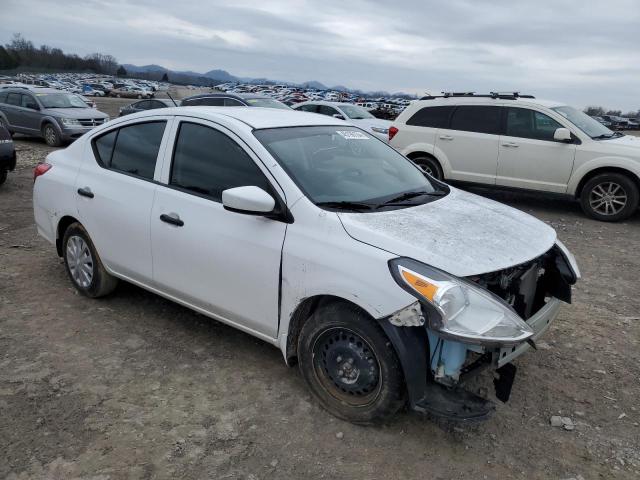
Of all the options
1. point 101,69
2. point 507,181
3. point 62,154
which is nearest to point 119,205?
point 62,154

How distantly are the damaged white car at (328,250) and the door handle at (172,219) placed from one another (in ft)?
0.03

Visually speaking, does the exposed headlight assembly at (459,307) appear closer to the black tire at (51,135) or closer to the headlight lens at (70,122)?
the headlight lens at (70,122)

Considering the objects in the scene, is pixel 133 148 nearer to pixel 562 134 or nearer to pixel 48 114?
pixel 562 134

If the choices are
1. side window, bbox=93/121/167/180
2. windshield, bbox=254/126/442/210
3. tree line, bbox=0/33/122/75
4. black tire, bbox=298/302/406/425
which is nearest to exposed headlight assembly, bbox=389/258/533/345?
black tire, bbox=298/302/406/425

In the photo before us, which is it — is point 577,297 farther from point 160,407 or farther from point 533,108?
point 533,108

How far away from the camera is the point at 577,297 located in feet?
16.8

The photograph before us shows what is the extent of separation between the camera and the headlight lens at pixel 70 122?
14.6 meters

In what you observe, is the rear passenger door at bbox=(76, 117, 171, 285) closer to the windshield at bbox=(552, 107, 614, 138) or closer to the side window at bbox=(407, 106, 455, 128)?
the side window at bbox=(407, 106, 455, 128)

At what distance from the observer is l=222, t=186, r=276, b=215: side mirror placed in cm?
307

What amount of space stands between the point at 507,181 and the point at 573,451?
663cm

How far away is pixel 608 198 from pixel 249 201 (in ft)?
23.3

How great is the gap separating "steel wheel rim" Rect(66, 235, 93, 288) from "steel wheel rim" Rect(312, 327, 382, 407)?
8.03ft

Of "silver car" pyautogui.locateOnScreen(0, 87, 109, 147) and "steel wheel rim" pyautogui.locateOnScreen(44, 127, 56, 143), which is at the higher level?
"silver car" pyautogui.locateOnScreen(0, 87, 109, 147)

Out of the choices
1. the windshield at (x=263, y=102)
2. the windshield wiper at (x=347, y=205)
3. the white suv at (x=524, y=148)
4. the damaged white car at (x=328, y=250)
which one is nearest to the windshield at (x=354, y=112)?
the windshield at (x=263, y=102)
